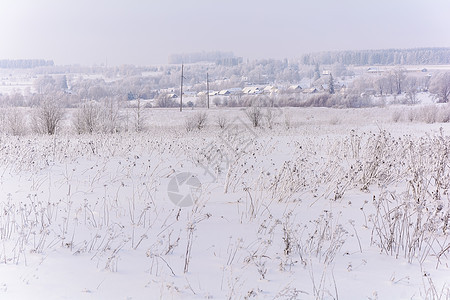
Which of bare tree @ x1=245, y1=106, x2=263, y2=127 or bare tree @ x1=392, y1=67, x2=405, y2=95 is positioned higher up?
bare tree @ x1=392, y1=67, x2=405, y2=95

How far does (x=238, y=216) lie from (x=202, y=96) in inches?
1963

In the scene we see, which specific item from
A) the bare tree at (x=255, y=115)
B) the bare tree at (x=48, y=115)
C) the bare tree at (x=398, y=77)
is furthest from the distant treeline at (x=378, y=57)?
the bare tree at (x=48, y=115)

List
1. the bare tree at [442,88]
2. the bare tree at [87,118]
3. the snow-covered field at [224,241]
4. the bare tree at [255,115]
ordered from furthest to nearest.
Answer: the bare tree at [442,88], the bare tree at [255,115], the bare tree at [87,118], the snow-covered field at [224,241]

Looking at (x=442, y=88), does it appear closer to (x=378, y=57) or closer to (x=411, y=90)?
(x=411, y=90)

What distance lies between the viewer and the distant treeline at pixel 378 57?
98.9ft

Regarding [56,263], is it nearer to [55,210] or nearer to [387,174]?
[55,210]

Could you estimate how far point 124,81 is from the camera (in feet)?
180

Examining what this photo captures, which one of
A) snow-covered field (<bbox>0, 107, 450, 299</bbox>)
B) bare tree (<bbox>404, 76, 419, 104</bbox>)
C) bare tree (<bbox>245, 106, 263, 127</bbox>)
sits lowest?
snow-covered field (<bbox>0, 107, 450, 299</bbox>)

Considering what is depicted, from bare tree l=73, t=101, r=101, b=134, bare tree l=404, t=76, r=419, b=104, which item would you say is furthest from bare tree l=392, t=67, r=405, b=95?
bare tree l=73, t=101, r=101, b=134

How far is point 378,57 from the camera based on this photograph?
158ft

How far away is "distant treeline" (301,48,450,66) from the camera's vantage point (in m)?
30.1

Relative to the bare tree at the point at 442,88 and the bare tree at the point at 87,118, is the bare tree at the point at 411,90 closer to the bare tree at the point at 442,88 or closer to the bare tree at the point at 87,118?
the bare tree at the point at 442,88

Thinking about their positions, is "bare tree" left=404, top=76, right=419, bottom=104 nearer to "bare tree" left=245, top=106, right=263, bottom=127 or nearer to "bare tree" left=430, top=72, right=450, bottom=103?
"bare tree" left=430, top=72, right=450, bottom=103

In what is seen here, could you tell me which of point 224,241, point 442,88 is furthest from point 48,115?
point 442,88
